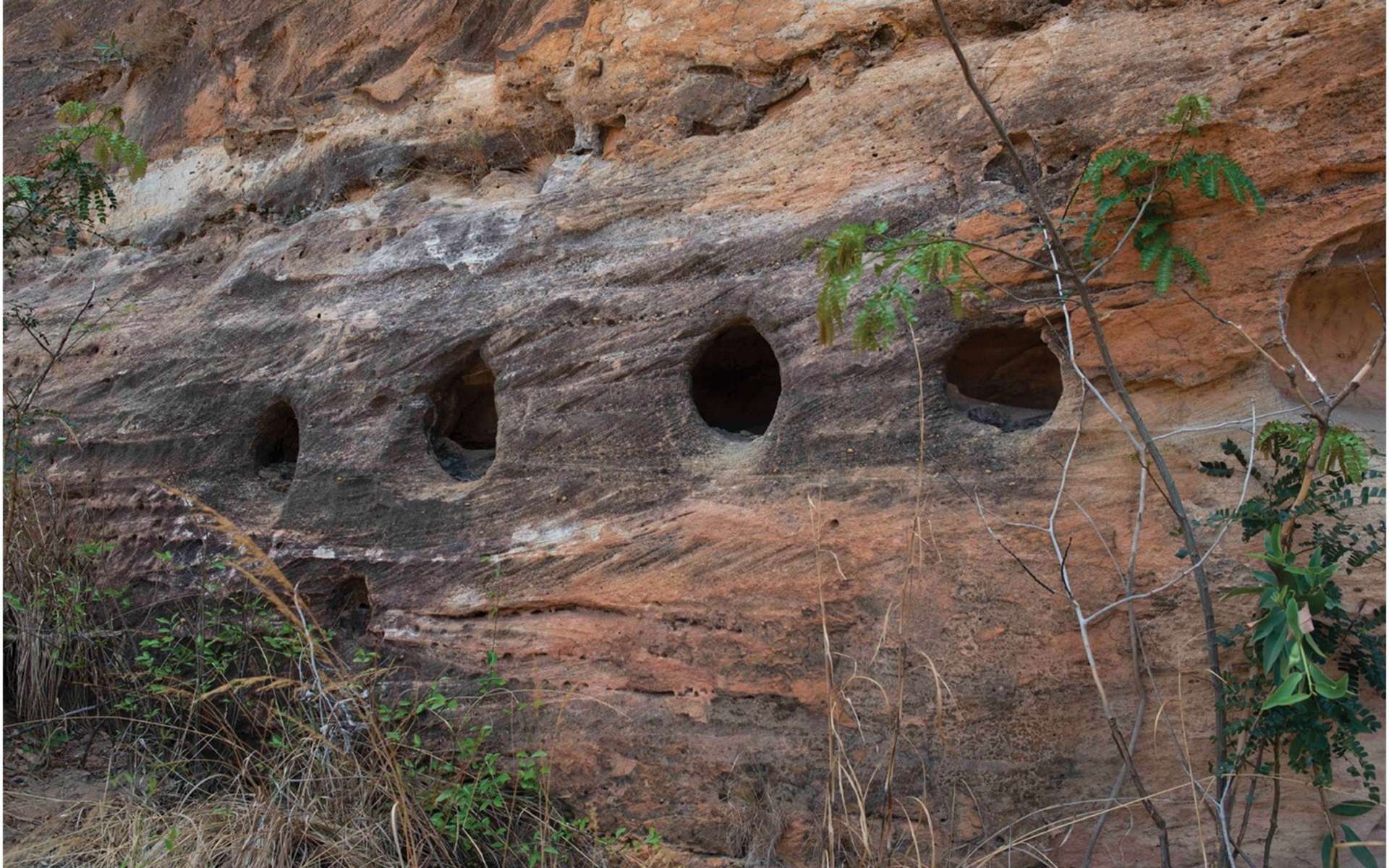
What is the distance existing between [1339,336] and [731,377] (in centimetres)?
212

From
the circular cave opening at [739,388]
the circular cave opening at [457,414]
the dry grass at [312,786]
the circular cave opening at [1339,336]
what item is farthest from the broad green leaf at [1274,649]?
the circular cave opening at [457,414]

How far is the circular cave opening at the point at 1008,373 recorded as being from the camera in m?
3.80

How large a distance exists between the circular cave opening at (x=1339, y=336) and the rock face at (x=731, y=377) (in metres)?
0.02

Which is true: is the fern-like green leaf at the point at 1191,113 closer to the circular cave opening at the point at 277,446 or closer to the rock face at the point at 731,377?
the rock face at the point at 731,377

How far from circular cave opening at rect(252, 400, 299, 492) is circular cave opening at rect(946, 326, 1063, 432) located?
2.47 metres

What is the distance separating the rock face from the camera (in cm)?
295

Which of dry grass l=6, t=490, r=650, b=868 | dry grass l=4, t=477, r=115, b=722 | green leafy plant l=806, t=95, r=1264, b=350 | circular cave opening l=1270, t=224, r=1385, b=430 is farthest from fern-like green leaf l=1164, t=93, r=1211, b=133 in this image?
dry grass l=4, t=477, r=115, b=722

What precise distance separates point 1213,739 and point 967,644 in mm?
640

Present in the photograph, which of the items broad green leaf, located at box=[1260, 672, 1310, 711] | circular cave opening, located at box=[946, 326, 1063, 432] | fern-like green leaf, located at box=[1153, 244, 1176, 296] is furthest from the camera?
circular cave opening, located at box=[946, 326, 1063, 432]

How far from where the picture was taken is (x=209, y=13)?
5.19 metres

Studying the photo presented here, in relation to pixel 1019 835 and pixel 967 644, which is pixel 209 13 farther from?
pixel 1019 835

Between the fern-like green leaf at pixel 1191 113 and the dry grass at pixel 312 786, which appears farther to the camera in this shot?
the dry grass at pixel 312 786

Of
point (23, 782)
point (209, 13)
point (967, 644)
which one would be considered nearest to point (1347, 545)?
point (967, 644)

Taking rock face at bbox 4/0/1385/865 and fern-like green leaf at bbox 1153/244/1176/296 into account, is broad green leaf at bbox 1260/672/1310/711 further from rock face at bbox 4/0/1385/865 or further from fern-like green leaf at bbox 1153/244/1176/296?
fern-like green leaf at bbox 1153/244/1176/296
